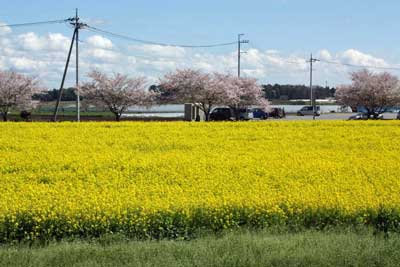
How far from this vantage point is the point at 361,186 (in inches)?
380

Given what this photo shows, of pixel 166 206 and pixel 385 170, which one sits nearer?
pixel 166 206

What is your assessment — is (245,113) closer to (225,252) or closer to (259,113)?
(259,113)

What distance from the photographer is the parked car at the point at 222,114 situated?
53.1 metres

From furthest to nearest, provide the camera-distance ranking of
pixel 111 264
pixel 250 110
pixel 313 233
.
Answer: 1. pixel 250 110
2. pixel 313 233
3. pixel 111 264

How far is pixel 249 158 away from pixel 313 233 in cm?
435

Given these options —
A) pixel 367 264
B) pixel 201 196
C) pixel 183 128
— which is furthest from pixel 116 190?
pixel 183 128

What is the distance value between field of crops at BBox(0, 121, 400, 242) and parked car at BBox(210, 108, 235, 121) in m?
36.7

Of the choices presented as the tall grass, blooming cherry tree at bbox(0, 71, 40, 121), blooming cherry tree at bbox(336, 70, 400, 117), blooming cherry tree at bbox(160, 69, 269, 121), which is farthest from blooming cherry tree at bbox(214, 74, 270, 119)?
the tall grass

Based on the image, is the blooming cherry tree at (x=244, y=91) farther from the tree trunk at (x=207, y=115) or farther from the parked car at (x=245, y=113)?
the tree trunk at (x=207, y=115)

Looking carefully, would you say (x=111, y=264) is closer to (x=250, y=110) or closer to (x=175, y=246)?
(x=175, y=246)

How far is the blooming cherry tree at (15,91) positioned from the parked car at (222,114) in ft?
51.0

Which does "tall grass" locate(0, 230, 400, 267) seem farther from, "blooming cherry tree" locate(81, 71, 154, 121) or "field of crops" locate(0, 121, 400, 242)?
"blooming cherry tree" locate(81, 71, 154, 121)

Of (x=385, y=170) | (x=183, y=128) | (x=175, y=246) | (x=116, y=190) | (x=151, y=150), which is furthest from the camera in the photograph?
(x=183, y=128)

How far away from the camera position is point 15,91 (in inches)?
2032
